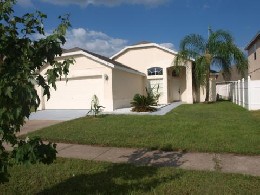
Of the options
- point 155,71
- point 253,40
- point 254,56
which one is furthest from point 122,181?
point 254,56

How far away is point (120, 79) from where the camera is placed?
20297 mm

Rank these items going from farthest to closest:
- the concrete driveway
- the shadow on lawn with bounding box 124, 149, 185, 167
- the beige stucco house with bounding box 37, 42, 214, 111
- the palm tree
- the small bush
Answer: the palm tree, the beige stucco house with bounding box 37, 42, 214, 111, the concrete driveway, the shadow on lawn with bounding box 124, 149, 185, 167, the small bush

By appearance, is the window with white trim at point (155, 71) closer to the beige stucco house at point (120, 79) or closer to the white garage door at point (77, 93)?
the beige stucco house at point (120, 79)

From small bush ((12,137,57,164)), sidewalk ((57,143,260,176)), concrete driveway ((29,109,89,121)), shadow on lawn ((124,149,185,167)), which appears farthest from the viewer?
concrete driveway ((29,109,89,121))

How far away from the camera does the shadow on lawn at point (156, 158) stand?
6645 mm

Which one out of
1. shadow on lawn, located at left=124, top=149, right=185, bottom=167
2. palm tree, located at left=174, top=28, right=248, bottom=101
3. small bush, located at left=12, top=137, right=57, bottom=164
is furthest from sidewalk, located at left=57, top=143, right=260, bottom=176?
palm tree, located at left=174, top=28, right=248, bottom=101

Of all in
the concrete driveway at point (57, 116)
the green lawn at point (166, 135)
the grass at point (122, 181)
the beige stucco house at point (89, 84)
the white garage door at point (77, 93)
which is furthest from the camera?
the white garage door at point (77, 93)

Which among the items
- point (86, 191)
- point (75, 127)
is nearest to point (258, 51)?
point (75, 127)

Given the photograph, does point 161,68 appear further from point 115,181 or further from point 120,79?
point 115,181

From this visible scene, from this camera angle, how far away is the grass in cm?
494

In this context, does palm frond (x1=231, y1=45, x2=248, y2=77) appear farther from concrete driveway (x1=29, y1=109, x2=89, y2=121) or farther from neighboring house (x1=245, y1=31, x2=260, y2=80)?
concrete driveway (x1=29, y1=109, x2=89, y2=121)

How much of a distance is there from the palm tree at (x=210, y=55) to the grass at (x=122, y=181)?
62.5 feet

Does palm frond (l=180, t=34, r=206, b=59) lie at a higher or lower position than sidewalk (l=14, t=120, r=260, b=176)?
higher

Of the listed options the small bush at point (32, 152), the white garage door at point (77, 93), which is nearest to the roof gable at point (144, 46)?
the white garage door at point (77, 93)
